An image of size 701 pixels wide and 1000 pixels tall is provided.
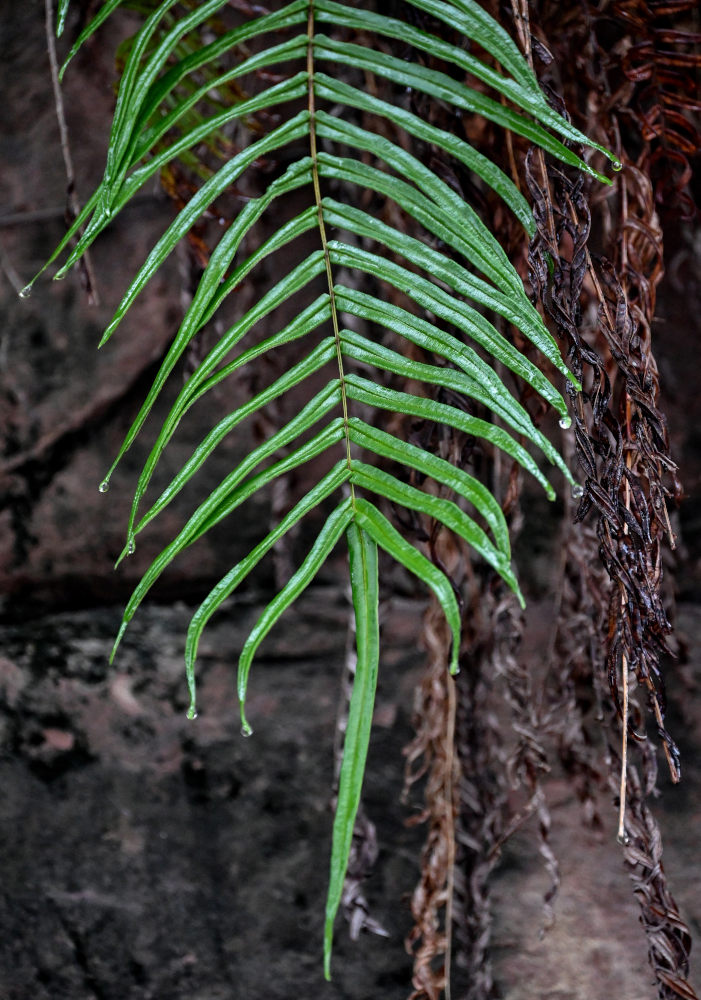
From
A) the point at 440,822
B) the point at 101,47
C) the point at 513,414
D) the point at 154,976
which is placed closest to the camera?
the point at 513,414

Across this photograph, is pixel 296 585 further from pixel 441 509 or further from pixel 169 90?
pixel 169 90

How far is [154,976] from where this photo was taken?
104 centimetres

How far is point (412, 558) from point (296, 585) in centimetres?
8

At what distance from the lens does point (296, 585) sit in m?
0.57

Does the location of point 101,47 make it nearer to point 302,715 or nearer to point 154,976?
point 302,715

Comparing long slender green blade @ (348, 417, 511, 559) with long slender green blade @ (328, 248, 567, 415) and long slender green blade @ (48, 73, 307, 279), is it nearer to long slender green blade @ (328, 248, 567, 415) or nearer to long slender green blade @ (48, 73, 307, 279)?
long slender green blade @ (328, 248, 567, 415)

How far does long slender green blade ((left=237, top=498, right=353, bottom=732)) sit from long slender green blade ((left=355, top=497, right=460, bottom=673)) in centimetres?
1

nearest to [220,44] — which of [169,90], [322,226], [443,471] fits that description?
[169,90]

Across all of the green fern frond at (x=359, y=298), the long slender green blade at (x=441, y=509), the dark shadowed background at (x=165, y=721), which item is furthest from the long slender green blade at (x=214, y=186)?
the dark shadowed background at (x=165, y=721)

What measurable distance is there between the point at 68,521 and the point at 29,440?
130mm

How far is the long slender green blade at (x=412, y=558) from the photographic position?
547 millimetres

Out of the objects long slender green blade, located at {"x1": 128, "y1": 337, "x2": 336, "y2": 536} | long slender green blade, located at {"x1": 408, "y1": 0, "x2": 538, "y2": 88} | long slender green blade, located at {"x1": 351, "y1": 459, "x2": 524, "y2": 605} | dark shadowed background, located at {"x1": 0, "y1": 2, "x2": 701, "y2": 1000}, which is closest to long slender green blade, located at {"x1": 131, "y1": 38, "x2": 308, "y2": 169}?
long slender green blade, located at {"x1": 408, "y1": 0, "x2": 538, "y2": 88}

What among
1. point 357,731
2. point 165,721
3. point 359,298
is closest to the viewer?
point 357,731

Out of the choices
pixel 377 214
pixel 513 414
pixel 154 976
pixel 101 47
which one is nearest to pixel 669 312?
pixel 377 214
